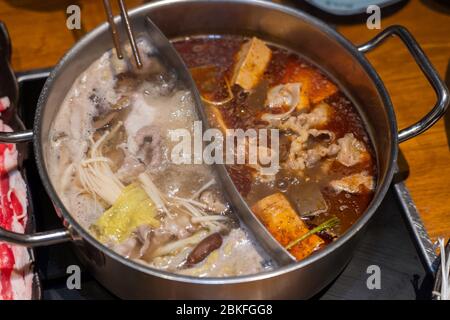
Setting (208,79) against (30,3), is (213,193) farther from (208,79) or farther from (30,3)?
(30,3)

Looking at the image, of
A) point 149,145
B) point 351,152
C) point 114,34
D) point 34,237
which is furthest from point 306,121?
point 34,237

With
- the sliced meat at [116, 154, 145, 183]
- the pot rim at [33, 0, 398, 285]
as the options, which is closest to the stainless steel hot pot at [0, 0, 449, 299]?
the pot rim at [33, 0, 398, 285]

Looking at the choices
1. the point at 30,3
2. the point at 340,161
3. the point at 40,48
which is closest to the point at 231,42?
the point at 340,161

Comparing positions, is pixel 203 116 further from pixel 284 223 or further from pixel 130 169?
pixel 284 223

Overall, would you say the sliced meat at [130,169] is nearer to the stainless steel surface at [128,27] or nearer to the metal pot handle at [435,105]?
the stainless steel surface at [128,27]

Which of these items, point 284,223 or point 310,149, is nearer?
point 284,223

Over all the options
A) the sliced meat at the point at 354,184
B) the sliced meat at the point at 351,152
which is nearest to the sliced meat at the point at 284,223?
the sliced meat at the point at 354,184
